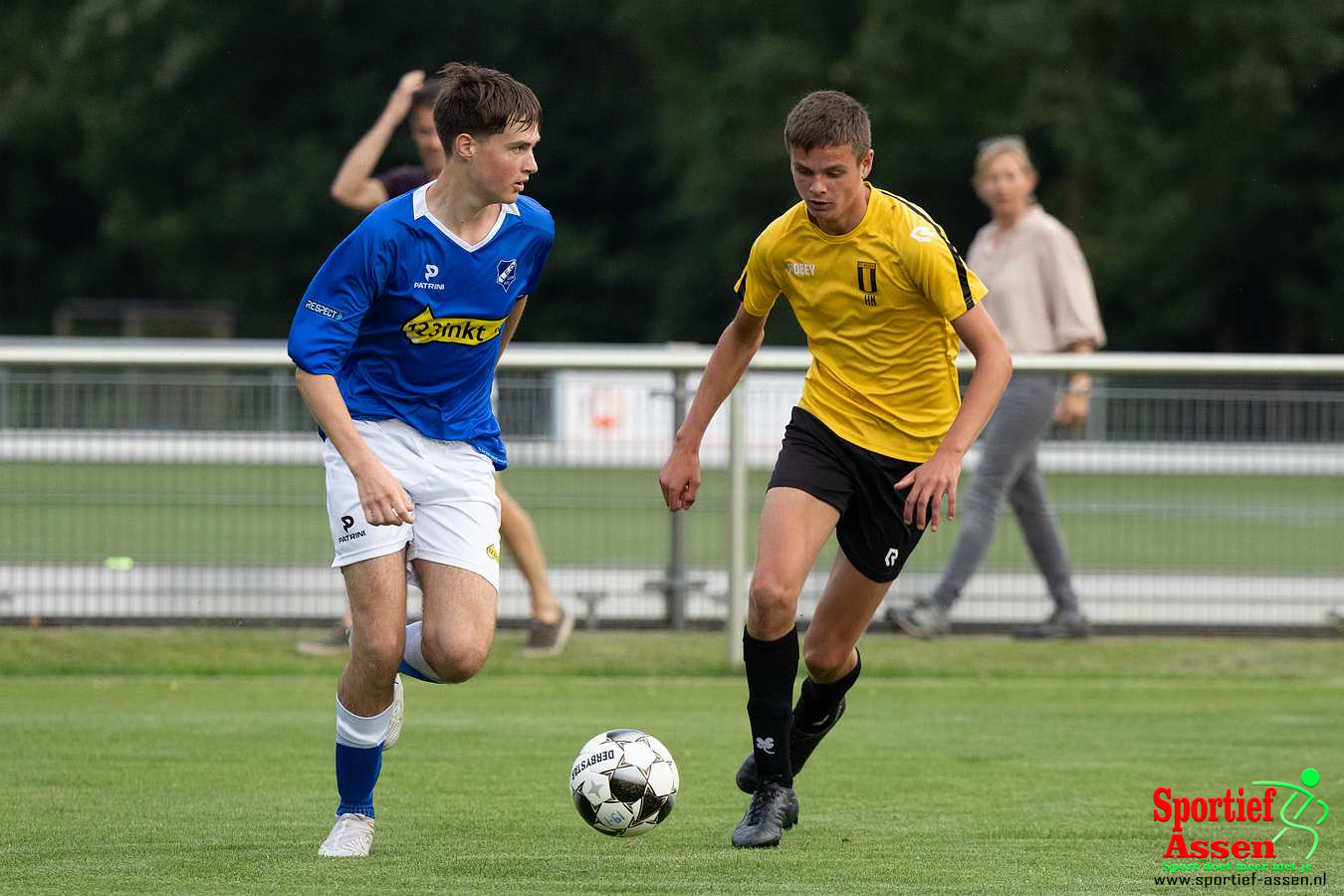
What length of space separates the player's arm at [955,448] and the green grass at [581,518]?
380 cm

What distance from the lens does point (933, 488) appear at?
5.25 meters

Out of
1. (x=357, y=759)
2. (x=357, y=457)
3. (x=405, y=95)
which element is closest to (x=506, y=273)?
(x=357, y=457)

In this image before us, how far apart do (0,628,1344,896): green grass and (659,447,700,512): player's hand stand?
0.95 meters

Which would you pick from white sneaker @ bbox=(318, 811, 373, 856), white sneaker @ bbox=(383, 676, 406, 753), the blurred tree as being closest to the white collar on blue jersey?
white sneaker @ bbox=(383, 676, 406, 753)

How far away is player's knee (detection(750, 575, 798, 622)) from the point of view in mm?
5434

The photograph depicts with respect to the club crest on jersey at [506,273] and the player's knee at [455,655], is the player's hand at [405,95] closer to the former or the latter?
the club crest on jersey at [506,273]

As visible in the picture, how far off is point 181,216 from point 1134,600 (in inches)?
1581

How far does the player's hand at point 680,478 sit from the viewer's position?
18.6 ft

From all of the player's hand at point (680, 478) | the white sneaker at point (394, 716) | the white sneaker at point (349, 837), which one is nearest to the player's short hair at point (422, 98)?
the player's hand at point (680, 478)

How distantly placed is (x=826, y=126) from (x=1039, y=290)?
14.9 feet

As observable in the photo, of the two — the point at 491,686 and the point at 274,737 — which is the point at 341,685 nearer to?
the point at 274,737

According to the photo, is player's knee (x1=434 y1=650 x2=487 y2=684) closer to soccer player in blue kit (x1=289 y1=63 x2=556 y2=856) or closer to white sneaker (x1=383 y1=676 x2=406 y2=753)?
soccer player in blue kit (x1=289 y1=63 x2=556 y2=856)

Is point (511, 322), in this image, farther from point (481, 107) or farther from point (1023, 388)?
point (1023, 388)

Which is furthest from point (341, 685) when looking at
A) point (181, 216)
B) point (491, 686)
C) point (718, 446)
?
point (181, 216)
